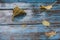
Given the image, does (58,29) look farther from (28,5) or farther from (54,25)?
(28,5)

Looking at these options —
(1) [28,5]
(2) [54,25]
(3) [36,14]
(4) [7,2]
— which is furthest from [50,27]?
(4) [7,2]

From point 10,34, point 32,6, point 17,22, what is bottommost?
point 10,34

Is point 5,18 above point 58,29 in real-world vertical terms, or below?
above

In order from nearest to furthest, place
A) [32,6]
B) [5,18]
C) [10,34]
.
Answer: [10,34] → [5,18] → [32,6]

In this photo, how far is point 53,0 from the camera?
6.66ft

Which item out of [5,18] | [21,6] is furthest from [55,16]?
[5,18]

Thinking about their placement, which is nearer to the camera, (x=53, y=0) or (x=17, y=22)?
(x=17, y=22)

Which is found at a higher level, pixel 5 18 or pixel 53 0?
pixel 53 0

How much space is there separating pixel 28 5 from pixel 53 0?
267 mm

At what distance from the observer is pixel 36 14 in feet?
6.25

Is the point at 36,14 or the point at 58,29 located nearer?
the point at 58,29

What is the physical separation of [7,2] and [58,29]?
1.99ft

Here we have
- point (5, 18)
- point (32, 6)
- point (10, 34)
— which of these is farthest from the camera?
point (32, 6)

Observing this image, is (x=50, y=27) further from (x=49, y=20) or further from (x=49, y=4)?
(x=49, y=4)
